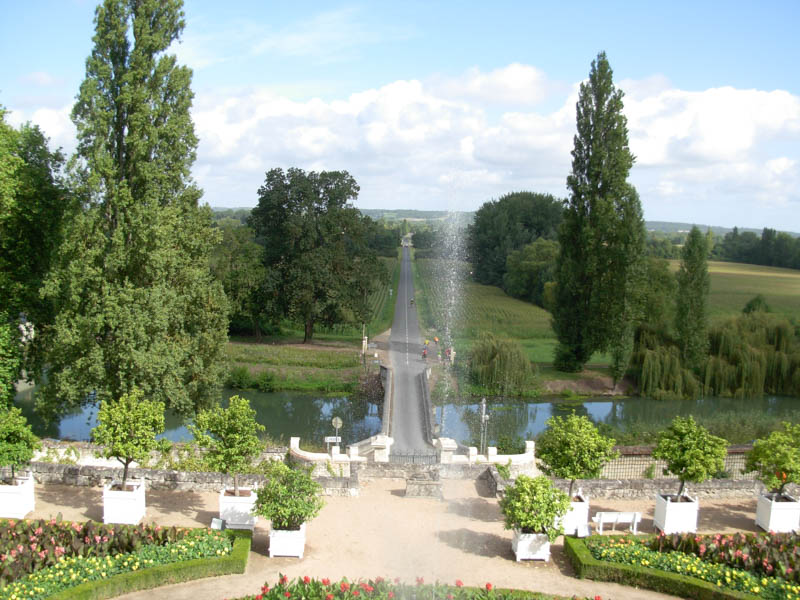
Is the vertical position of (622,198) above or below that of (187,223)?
above

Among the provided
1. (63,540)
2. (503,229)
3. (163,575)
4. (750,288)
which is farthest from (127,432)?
(750,288)

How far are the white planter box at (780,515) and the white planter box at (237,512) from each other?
967cm

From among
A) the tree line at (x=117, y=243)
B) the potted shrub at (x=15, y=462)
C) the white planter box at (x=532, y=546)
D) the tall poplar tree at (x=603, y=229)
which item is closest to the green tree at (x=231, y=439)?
the potted shrub at (x=15, y=462)

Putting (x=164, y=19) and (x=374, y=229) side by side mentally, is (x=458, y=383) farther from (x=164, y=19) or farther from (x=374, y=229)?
(x=164, y=19)

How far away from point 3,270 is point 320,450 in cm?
1094

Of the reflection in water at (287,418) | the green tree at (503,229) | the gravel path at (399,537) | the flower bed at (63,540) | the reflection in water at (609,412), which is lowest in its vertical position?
the reflection in water at (287,418)

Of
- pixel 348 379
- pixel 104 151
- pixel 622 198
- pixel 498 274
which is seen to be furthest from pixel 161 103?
pixel 498 274

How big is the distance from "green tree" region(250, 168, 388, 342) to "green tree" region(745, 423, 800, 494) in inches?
1146

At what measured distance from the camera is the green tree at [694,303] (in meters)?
35.5

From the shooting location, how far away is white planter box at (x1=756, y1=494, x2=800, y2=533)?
514 inches

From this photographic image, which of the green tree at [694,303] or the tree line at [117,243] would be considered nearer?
the tree line at [117,243]

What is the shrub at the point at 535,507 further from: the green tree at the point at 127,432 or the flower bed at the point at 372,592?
the green tree at the point at 127,432

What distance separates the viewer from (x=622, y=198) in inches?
1406

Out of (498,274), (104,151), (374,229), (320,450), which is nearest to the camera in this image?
(104,151)
